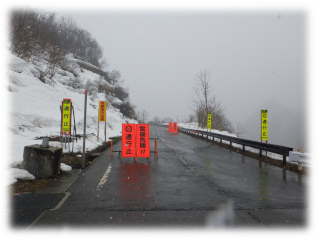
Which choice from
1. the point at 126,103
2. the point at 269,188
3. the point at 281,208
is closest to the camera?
the point at 281,208

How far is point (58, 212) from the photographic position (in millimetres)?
4180

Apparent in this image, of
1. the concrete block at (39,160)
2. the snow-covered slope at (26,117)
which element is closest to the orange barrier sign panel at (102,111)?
the snow-covered slope at (26,117)

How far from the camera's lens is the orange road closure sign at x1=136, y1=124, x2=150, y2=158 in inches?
408

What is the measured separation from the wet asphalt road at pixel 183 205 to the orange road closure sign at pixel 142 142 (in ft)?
7.63

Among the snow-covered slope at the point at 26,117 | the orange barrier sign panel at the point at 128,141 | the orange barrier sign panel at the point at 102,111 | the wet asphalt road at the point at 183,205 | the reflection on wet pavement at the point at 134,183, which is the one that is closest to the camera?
the wet asphalt road at the point at 183,205

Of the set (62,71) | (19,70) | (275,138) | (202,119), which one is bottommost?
(275,138)

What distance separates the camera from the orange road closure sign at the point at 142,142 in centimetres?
1036

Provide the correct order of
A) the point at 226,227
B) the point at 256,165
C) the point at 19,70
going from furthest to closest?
the point at 19,70
the point at 256,165
the point at 226,227

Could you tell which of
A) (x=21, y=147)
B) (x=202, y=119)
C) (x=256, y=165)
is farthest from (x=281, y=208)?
(x=202, y=119)

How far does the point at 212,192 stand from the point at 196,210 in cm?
140

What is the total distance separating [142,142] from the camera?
1043 cm

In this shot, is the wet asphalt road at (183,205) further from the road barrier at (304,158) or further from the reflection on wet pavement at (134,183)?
the road barrier at (304,158)

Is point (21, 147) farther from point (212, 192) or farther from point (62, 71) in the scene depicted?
point (62, 71)

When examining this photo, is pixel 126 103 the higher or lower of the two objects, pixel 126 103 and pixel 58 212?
the higher
